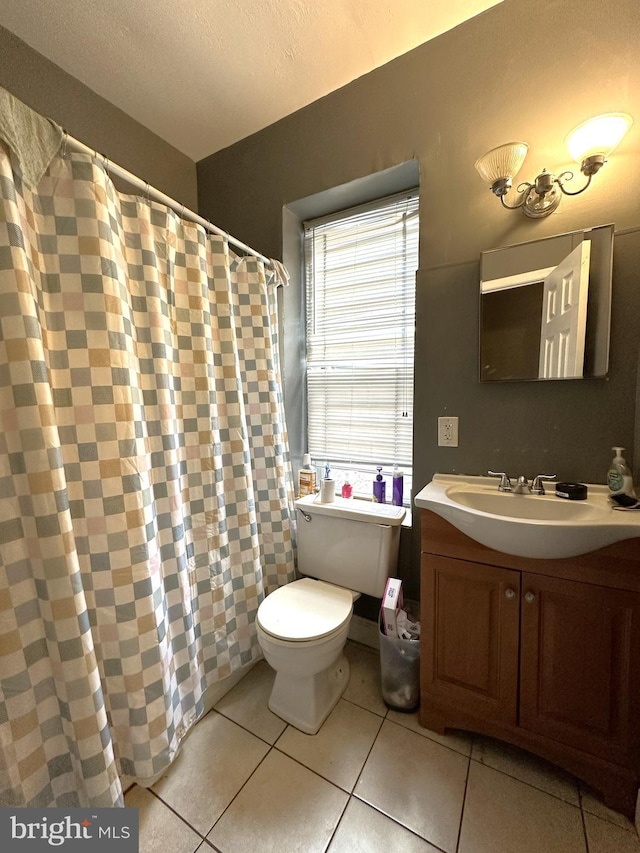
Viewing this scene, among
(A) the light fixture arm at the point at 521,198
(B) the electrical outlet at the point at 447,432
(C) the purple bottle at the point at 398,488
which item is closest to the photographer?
(A) the light fixture arm at the point at 521,198

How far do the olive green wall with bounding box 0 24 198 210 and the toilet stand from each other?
1.83 meters

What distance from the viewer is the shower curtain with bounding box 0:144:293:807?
0.78m

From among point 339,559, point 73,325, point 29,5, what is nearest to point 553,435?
point 339,559

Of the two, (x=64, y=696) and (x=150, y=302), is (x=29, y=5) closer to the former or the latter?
(x=150, y=302)

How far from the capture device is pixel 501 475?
124 cm

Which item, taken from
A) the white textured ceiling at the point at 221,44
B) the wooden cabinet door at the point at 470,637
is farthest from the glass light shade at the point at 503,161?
the wooden cabinet door at the point at 470,637

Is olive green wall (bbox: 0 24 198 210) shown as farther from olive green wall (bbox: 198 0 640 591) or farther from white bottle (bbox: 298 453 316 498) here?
white bottle (bbox: 298 453 316 498)

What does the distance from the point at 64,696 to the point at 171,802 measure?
1.79 feet

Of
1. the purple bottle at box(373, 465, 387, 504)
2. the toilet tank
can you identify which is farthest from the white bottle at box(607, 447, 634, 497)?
the purple bottle at box(373, 465, 387, 504)

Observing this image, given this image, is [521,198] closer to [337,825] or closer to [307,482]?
[307,482]

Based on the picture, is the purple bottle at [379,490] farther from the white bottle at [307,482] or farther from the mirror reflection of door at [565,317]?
the mirror reflection of door at [565,317]

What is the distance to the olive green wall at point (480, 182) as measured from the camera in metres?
1.07

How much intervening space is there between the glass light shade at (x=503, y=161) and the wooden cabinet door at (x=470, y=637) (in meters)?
1.30

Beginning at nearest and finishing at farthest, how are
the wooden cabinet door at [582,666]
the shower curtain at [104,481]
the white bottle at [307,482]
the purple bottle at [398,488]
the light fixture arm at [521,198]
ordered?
the shower curtain at [104,481]
the wooden cabinet door at [582,666]
the light fixture arm at [521,198]
the purple bottle at [398,488]
the white bottle at [307,482]
